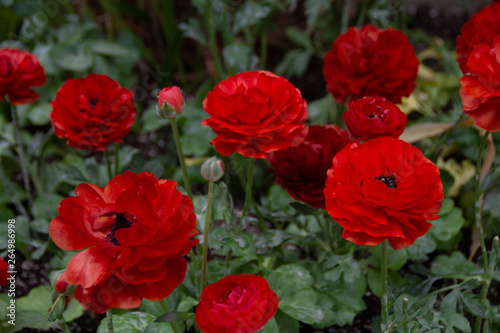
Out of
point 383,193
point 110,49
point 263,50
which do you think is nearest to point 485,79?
point 383,193

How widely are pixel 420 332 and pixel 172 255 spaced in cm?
40

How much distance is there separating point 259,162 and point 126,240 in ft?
2.89

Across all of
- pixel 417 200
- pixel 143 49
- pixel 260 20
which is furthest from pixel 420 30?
pixel 417 200

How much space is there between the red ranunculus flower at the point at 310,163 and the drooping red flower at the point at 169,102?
0.68 feet

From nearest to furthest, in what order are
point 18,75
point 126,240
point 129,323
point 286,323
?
point 126,240 < point 129,323 < point 286,323 < point 18,75

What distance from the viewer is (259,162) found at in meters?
1.44

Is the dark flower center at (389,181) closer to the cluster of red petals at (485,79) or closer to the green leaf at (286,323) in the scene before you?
the cluster of red petals at (485,79)

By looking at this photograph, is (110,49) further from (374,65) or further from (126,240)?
(126,240)

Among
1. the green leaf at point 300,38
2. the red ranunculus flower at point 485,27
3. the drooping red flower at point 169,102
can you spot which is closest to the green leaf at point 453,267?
the red ranunculus flower at point 485,27

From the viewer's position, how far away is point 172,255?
623 mm

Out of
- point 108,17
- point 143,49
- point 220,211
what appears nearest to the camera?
point 220,211

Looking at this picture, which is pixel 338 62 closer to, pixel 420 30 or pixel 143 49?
pixel 143 49

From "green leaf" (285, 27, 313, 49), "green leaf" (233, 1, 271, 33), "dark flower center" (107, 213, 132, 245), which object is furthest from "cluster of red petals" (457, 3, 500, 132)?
"green leaf" (285, 27, 313, 49)

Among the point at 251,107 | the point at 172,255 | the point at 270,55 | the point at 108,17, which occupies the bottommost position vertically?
the point at 270,55
